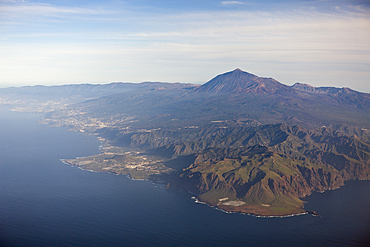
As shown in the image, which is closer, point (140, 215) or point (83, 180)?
point (140, 215)

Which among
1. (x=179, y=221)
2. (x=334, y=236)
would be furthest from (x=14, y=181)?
(x=334, y=236)

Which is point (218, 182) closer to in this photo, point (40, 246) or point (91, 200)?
point (91, 200)

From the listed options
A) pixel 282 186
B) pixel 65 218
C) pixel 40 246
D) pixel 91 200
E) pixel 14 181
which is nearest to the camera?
pixel 40 246

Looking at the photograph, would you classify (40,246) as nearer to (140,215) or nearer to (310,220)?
(140,215)

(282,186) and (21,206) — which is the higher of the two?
(282,186)

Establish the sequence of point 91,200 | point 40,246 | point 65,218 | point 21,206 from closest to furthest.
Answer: point 40,246 → point 65,218 → point 21,206 → point 91,200

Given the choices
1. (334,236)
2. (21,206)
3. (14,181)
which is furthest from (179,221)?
(14,181)
